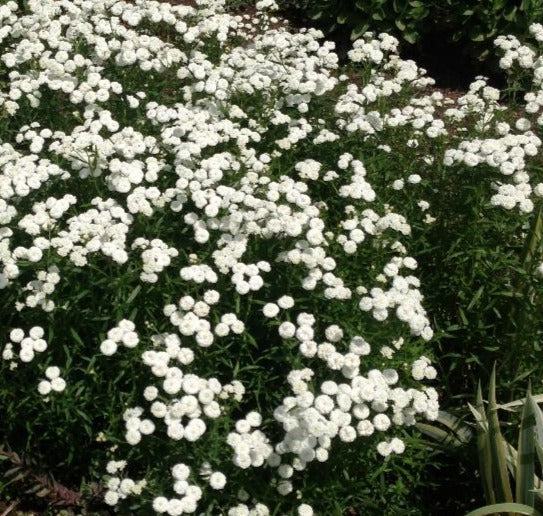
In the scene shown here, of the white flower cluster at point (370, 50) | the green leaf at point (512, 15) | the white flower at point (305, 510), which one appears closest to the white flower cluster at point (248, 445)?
the white flower at point (305, 510)

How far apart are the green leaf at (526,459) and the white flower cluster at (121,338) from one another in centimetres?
190

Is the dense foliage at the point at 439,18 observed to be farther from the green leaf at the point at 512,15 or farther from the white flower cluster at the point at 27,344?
the white flower cluster at the point at 27,344

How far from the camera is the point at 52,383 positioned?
3.72 meters

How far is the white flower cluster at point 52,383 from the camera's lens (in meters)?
3.68

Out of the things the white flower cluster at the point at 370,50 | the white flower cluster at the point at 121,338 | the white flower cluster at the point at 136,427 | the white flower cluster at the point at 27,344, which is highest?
the white flower cluster at the point at 370,50

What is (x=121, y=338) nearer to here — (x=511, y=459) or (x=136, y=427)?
(x=136, y=427)

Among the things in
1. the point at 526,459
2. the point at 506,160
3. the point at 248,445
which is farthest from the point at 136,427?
the point at 506,160

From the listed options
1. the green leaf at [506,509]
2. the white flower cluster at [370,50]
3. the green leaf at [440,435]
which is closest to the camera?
the green leaf at [506,509]

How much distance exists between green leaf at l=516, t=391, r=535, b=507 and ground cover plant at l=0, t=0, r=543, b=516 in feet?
1.45

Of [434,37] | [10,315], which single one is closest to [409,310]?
[10,315]

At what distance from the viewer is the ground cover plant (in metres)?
3.58

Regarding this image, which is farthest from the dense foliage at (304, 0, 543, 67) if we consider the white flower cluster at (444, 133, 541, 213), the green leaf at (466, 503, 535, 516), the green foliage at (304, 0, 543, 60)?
the green leaf at (466, 503, 535, 516)

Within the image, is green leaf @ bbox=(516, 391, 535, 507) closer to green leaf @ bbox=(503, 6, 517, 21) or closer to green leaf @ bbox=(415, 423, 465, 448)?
green leaf @ bbox=(415, 423, 465, 448)

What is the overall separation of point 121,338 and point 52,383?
0.41m
